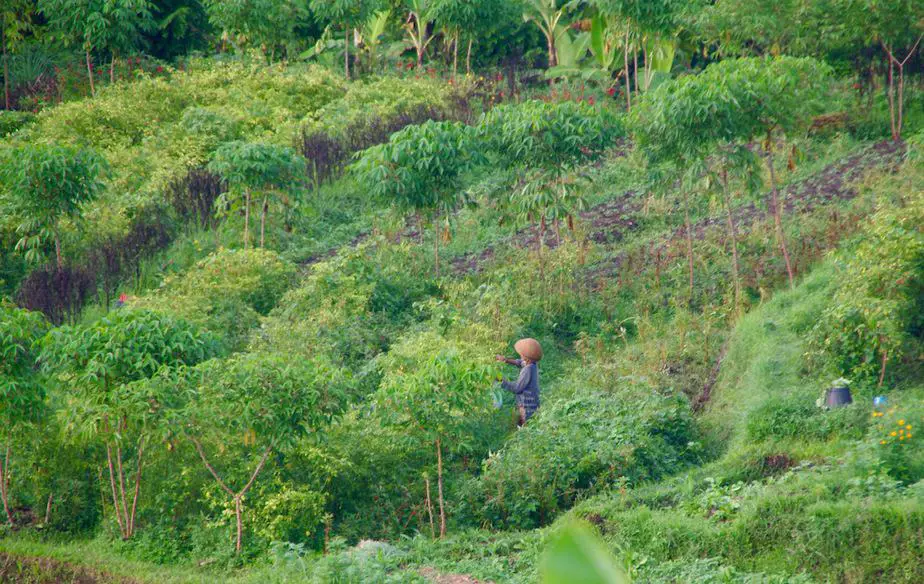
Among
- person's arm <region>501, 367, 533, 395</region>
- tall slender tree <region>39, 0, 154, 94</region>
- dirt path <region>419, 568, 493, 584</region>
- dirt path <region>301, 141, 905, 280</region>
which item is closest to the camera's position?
dirt path <region>419, 568, 493, 584</region>

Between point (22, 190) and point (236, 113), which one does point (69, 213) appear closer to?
point (22, 190)

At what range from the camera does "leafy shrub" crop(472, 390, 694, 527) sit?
8.41 meters

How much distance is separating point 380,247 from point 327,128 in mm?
5728

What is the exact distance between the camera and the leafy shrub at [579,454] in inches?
331

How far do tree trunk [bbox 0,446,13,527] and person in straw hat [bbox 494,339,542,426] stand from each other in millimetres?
4445

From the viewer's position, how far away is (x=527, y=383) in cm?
1009

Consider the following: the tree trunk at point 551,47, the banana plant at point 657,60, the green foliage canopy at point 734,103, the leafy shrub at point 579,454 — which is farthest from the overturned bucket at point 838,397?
the tree trunk at point 551,47

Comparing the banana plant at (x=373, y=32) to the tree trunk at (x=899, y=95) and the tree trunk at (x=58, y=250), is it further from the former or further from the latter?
the tree trunk at (x=899, y=95)

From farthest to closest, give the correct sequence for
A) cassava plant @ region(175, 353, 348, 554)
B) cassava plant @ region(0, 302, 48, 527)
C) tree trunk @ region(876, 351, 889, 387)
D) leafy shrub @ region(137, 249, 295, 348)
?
leafy shrub @ region(137, 249, 295, 348)
tree trunk @ region(876, 351, 889, 387)
cassava plant @ region(0, 302, 48, 527)
cassava plant @ region(175, 353, 348, 554)

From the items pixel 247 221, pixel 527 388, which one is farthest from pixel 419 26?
pixel 527 388

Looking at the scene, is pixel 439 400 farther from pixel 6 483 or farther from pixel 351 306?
pixel 351 306

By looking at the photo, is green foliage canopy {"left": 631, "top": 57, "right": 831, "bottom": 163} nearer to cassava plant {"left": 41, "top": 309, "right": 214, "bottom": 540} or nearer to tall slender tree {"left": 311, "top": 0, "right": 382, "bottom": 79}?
cassava plant {"left": 41, "top": 309, "right": 214, "bottom": 540}

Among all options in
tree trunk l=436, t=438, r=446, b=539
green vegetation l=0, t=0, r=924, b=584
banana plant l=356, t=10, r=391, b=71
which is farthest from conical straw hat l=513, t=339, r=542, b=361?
banana plant l=356, t=10, r=391, b=71

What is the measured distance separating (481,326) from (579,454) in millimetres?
2727
